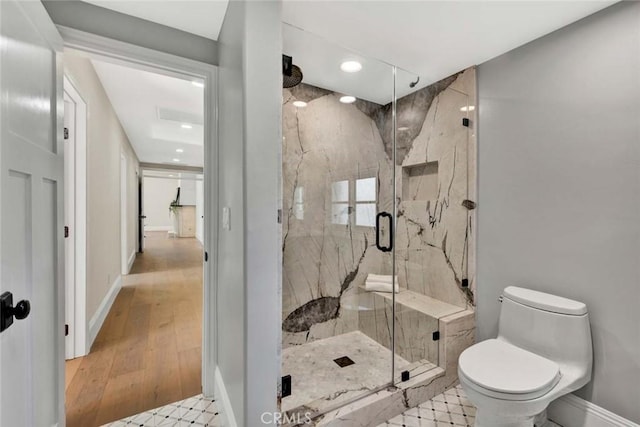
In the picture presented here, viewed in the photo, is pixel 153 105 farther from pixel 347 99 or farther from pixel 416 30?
pixel 416 30

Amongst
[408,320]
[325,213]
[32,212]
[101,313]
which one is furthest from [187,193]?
[32,212]

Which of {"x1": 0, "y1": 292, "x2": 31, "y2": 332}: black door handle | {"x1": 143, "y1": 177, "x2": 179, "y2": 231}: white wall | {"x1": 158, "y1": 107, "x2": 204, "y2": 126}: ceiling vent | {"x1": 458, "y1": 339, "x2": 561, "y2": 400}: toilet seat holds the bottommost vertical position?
{"x1": 458, "y1": 339, "x2": 561, "y2": 400}: toilet seat

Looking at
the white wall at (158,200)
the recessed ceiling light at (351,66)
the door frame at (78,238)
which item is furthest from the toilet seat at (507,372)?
the white wall at (158,200)

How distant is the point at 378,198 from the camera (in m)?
2.55

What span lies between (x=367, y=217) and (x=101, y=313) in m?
2.78

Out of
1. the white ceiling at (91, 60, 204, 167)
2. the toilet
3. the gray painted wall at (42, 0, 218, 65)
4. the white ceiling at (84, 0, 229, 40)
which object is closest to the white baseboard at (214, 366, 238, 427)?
the toilet

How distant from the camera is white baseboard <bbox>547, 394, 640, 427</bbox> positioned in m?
1.47

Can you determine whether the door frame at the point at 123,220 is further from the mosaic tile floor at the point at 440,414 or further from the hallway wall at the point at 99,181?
the mosaic tile floor at the point at 440,414

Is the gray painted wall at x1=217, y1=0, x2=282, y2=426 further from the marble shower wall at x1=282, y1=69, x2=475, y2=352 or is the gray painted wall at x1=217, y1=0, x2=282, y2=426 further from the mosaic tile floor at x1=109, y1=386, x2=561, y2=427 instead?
the marble shower wall at x1=282, y1=69, x2=475, y2=352

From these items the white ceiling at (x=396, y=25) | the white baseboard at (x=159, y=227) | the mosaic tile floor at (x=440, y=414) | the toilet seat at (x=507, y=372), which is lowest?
the mosaic tile floor at (x=440, y=414)

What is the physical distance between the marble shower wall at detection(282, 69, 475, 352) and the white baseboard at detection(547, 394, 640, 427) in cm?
71

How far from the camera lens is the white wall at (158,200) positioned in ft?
37.7

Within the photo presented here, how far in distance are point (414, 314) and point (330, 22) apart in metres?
2.12

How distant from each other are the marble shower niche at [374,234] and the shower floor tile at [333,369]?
0.05ft
